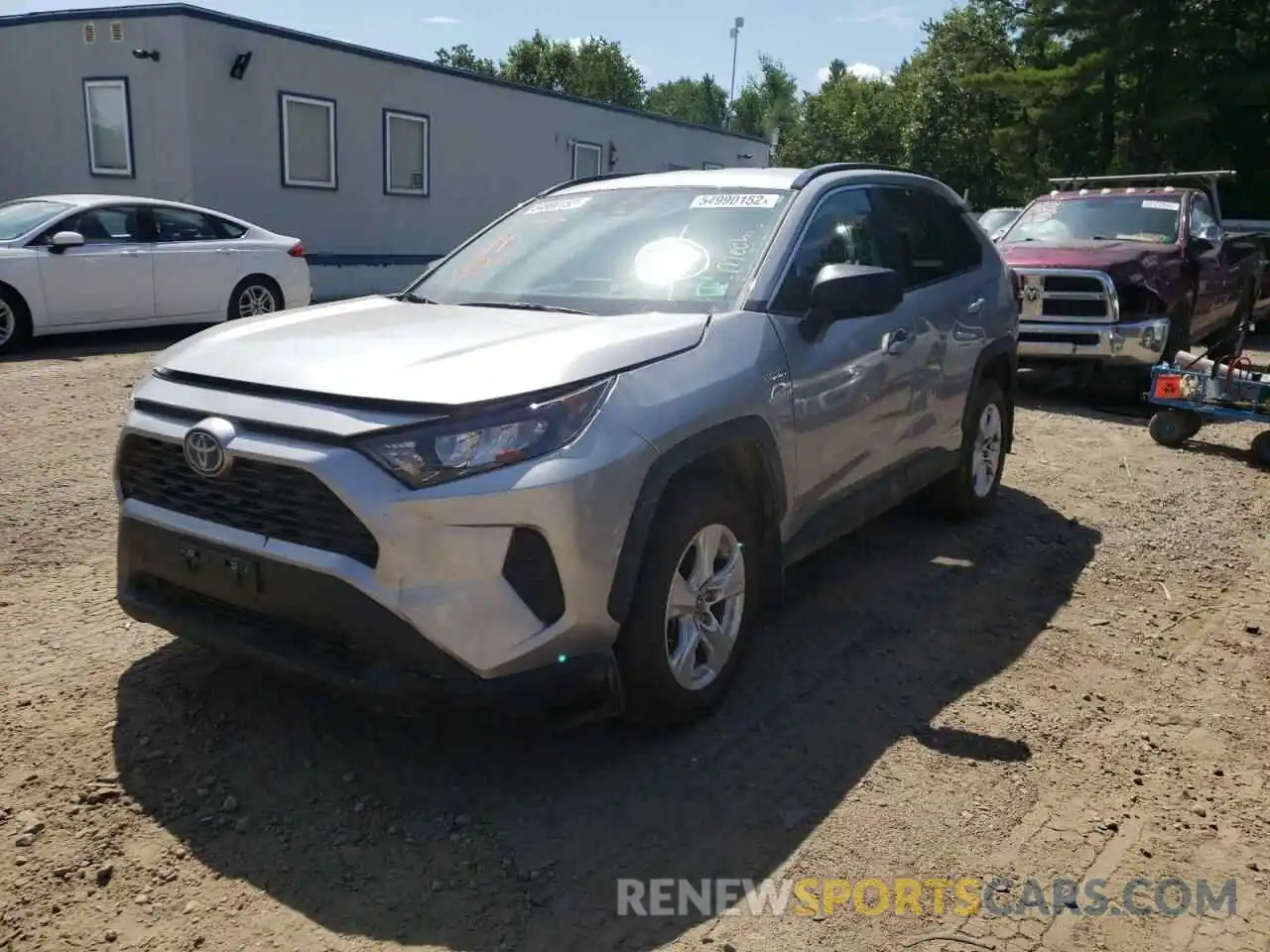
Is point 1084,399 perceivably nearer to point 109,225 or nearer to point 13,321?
point 109,225

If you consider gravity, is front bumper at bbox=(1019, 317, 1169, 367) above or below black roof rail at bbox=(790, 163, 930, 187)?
below

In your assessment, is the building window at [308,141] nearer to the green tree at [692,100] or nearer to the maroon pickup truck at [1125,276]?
the maroon pickup truck at [1125,276]

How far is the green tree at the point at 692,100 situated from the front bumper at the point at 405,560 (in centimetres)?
9583

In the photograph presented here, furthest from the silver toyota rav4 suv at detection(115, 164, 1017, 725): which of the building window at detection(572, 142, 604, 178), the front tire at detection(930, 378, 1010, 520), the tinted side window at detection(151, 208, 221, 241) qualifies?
the building window at detection(572, 142, 604, 178)

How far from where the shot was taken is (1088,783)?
3.42 meters

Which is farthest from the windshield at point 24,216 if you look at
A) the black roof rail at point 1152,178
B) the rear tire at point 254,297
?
the black roof rail at point 1152,178

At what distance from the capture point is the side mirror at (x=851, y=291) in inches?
151

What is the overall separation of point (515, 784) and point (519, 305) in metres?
1.75

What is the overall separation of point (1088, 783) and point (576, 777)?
1599 mm

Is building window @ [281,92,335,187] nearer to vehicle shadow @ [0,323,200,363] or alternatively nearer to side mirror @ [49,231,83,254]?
vehicle shadow @ [0,323,200,363]

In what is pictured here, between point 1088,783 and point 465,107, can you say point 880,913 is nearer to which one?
point 1088,783

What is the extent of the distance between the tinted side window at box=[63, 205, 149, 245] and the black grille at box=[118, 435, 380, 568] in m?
7.92

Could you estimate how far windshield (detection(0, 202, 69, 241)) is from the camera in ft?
32.5

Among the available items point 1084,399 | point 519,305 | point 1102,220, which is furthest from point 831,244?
point 1102,220
